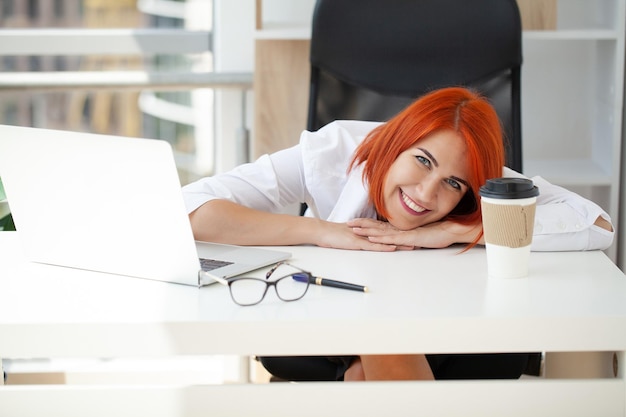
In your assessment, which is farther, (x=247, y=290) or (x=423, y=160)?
(x=423, y=160)

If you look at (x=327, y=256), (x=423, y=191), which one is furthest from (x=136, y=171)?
(x=423, y=191)

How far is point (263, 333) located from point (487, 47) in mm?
1263

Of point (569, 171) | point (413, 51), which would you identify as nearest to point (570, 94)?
point (569, 171)

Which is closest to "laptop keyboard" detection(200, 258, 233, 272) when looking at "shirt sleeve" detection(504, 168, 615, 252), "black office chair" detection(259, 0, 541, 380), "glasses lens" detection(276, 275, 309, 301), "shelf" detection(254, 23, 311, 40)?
"glasses lens" detection(276, 275, 309, 301)

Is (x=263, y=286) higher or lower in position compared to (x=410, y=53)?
lower

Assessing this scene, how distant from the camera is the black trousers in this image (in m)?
1.47

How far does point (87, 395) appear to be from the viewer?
40.1 inches

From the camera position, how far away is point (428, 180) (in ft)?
5.05

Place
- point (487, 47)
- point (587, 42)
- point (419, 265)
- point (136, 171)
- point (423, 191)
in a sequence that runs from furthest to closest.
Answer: point (587, 42)
point (487, 47)
point (423, 191)
point (419, 265)
point (136, 171)

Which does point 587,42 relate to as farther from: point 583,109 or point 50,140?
point 50,140

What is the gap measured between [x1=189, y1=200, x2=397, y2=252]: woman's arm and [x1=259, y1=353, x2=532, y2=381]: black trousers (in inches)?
8.0

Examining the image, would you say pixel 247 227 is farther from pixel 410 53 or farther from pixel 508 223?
pixel 410 53

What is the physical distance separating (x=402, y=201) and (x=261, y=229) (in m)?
0.26

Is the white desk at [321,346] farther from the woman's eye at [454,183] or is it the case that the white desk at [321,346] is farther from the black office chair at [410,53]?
the black office chair at [410,53]
